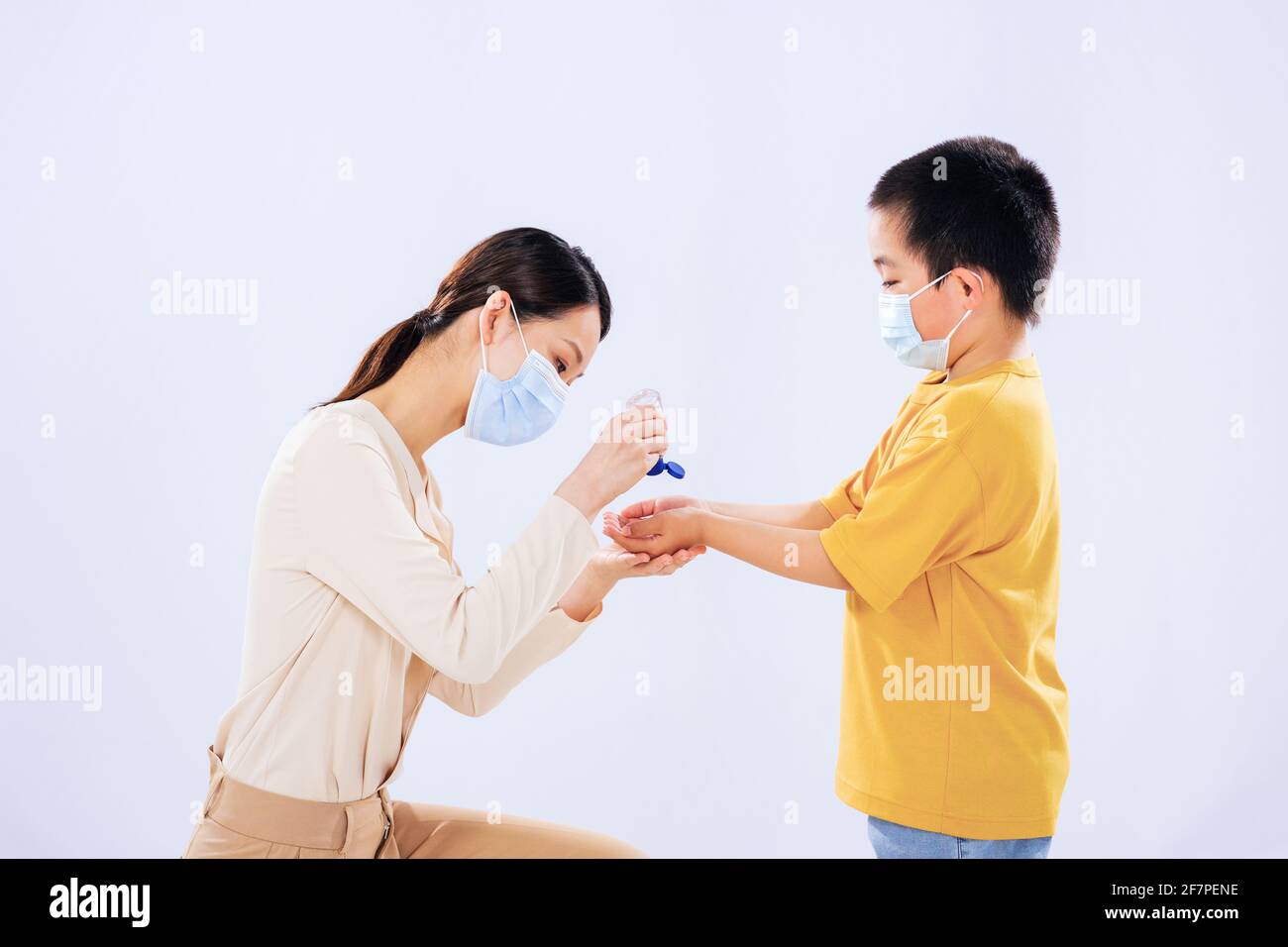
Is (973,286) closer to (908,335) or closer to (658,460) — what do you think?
(908,335)

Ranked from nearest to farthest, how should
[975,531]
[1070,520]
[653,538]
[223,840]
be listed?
[223,840], [975,531], [653,538], [1070,520]

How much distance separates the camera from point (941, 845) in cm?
171

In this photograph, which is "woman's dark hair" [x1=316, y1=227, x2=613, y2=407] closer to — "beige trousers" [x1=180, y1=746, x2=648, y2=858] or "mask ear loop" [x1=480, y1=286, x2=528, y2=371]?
"mask ear loop" [x1=480, y1=286, x2=528, y2=371]

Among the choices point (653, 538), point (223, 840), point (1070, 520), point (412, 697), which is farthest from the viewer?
point (1070, 520)

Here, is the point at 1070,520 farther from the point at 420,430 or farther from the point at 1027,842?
the point at 420,430

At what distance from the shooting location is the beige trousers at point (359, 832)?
5.07 feet

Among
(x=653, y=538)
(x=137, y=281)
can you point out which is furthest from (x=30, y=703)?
(x=653, y=538)

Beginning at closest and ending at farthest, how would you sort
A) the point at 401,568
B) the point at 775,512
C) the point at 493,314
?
the point at 401,568, the point at 493,314, the point at 775,512

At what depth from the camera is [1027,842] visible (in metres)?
1.74

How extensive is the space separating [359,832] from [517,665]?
1.43ft

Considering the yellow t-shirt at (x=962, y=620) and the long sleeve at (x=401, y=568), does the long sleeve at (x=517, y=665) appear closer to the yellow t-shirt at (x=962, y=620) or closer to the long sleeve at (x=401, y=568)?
the long sleeve at (x=401, y=568)

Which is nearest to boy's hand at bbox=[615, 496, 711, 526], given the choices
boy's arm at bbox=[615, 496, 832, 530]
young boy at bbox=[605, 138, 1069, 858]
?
boy's arm at bbox=[615, 496, 832, 530]

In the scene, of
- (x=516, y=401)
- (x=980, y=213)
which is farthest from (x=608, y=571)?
(x=980, y=213)

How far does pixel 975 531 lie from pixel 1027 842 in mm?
471
